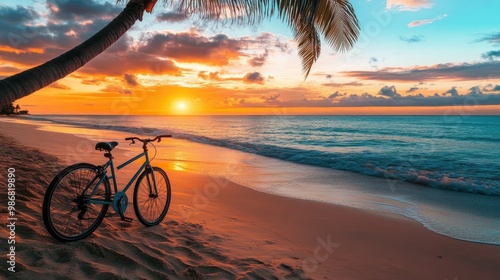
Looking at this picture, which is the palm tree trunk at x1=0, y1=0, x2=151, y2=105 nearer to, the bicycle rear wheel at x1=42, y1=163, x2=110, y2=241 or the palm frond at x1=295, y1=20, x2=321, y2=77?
the bicycle rear wheel at x1=42, y1=163, x2=110, y2=241

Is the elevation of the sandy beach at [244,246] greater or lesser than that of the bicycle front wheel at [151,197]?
lesser

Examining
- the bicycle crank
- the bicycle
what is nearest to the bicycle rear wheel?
the bicycle

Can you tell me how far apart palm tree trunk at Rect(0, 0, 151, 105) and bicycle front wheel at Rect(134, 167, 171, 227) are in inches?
70.7

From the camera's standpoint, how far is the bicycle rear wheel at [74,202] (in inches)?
153

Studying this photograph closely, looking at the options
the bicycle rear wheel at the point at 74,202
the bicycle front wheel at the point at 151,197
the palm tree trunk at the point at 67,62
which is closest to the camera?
the palm tree trunk at the point at 67,62

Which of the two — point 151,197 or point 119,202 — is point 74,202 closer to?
point 119,202

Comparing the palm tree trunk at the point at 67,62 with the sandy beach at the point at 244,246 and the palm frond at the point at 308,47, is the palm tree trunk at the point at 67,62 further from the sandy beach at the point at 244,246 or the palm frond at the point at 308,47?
the palm frond at the point at 308,47

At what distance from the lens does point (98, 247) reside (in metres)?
3.98

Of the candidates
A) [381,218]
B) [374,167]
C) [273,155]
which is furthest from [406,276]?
[273,155]

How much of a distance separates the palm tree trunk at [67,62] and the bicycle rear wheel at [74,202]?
3.17 feet

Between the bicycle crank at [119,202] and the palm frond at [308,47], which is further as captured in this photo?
the palm frond at [308,47]

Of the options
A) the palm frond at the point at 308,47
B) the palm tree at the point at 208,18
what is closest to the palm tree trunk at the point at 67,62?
the palm tree at the point at 208,18

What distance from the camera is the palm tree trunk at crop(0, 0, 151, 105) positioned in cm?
362

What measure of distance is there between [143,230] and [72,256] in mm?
1378
